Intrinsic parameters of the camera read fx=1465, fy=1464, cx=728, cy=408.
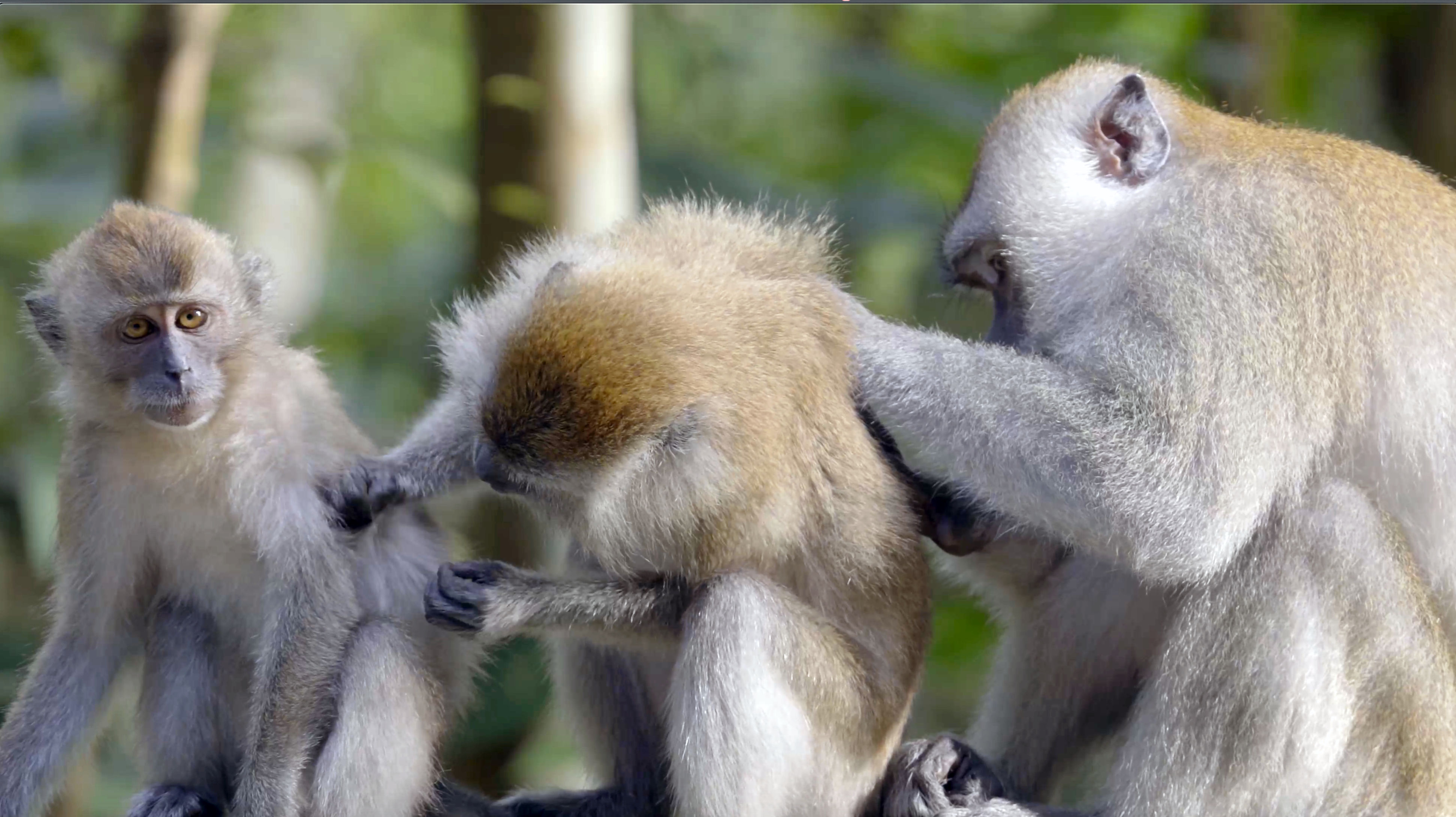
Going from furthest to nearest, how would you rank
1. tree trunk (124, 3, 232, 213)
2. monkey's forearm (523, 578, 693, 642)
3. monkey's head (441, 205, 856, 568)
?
tree trunk (124, 3, 232, 213) < monkey's forearm (523, 578, 693, 642) < monkey's head (441, 205, 856, 568)

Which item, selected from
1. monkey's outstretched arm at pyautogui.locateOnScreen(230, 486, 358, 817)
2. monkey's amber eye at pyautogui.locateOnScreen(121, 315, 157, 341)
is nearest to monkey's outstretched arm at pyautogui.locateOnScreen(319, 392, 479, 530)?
monkey's outstretched arm at pyautogui.locateOnScreen(230, 486, 358, 817)

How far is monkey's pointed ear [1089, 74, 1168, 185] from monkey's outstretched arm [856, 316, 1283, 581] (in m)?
0.82

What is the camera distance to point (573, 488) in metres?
4.08

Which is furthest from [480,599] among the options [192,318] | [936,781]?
[936,781]

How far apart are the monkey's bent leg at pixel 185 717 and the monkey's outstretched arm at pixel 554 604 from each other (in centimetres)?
Answer: 81

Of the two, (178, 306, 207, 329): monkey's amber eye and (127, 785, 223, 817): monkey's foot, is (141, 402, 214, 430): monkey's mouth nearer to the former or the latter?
(178, 306, 207, 329): monkey's amber eye

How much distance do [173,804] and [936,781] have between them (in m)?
2.30

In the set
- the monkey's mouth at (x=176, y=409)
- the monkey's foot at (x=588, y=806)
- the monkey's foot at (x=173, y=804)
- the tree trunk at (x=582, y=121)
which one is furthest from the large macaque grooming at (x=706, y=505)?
the tree trunk at (x=582, y=121)

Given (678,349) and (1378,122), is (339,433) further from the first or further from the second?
(1378,122)

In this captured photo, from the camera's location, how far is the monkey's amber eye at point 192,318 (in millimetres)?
4586

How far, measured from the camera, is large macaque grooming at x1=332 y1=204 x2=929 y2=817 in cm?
404

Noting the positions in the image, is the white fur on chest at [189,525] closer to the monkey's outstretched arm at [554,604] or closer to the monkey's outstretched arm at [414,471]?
the monkey's outstretched arm at [414,471]

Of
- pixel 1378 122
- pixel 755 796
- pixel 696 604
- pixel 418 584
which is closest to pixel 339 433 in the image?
pixel 418 584

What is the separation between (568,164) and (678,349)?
4.23 meters
